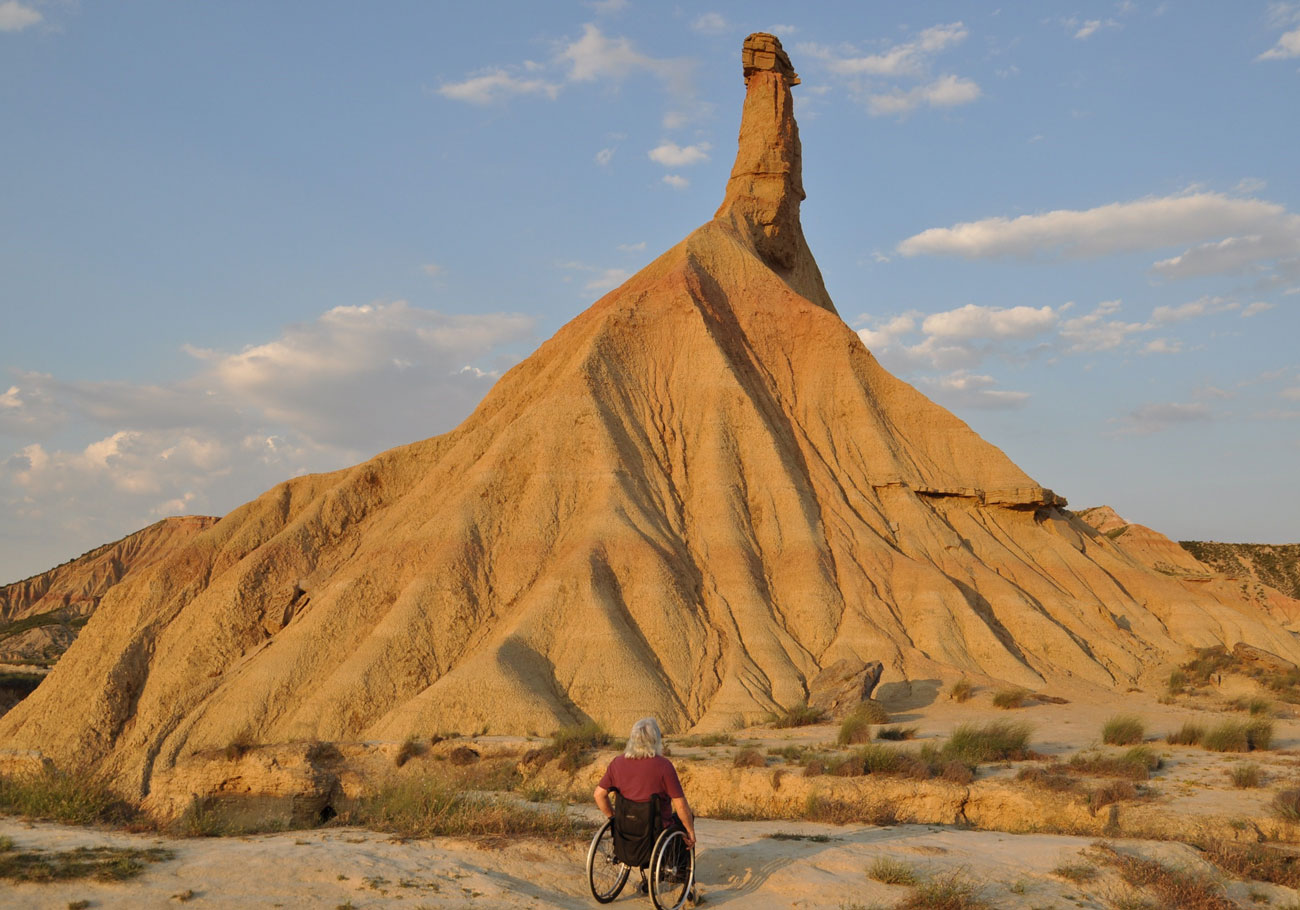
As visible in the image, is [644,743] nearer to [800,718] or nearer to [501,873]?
[501,873]

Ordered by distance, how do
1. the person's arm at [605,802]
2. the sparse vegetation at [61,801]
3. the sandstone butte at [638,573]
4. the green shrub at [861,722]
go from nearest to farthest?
the person's arm at [605,802] < the sparse vegetation at [61,801] < the green shrub at [861,722] < the sandstone butte at [638,573]

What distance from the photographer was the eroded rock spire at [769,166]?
50406mm

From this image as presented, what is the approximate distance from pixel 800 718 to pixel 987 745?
7598mm

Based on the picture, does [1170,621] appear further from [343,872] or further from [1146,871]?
[343,872]

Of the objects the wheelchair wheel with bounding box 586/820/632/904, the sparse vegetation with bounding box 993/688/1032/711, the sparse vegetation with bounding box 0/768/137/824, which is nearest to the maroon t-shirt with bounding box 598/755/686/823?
the wheelchair wheel with bounding box 586/820/632/904

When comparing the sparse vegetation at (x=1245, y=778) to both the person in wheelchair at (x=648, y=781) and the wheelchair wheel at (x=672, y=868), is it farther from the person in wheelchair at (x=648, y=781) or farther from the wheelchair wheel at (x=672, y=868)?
the person in wheelchair at (x=648, y=781)

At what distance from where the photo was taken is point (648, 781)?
8.79 m

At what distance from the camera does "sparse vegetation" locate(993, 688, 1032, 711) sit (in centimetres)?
2702

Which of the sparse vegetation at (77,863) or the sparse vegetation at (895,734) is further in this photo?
the sparse vegetation at (895,734)

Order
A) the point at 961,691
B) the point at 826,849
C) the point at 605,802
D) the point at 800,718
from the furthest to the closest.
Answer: the point at 961,691 → the point at 800,718 → the point at 826,849 → the point at 605,802

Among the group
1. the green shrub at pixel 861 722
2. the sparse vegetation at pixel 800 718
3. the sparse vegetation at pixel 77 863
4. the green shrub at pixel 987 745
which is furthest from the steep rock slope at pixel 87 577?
the sparse vegetation at pixel 77 863

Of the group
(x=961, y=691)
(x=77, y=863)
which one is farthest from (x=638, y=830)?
(x=961, y=691)

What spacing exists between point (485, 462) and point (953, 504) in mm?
18681

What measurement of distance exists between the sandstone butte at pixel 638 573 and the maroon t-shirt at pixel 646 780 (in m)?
17.3
